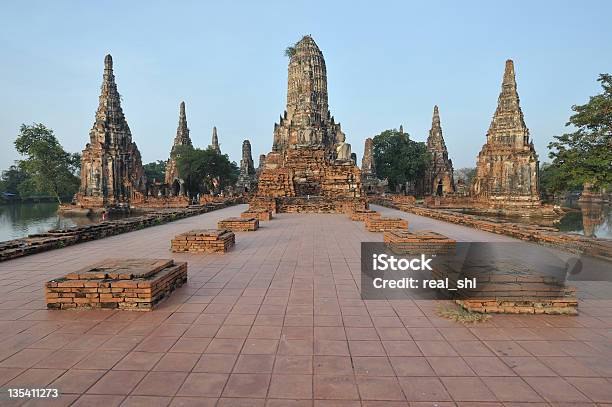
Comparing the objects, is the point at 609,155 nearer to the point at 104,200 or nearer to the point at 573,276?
the point at 573,276

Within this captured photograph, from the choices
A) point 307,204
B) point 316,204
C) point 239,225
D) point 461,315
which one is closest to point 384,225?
point 239,225

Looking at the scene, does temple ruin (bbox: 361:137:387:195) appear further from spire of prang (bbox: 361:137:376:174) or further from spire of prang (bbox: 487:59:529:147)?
spire of prang (bbox: 487:59:529:147)

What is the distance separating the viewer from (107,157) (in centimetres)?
3281

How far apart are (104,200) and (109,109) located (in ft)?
27.5

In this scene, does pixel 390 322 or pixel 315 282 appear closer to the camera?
pixel 390 322

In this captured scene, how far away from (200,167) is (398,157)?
23.7 metres

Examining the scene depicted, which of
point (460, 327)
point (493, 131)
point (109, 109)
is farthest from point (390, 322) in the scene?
point (109, 109)

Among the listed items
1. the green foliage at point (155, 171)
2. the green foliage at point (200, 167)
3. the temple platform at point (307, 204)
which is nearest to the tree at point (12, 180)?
the green foliage at point (155, 171)

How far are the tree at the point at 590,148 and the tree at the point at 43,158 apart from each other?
42.1 m

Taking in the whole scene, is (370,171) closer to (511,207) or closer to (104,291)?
(511,207)

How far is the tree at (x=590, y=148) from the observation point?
10.6 meters

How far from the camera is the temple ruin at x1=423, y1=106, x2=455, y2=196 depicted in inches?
1778

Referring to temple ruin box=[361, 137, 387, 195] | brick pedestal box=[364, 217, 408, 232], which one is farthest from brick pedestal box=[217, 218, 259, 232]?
temple ruin box=[361, 137, 387, 195]

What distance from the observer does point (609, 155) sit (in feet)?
34.1
